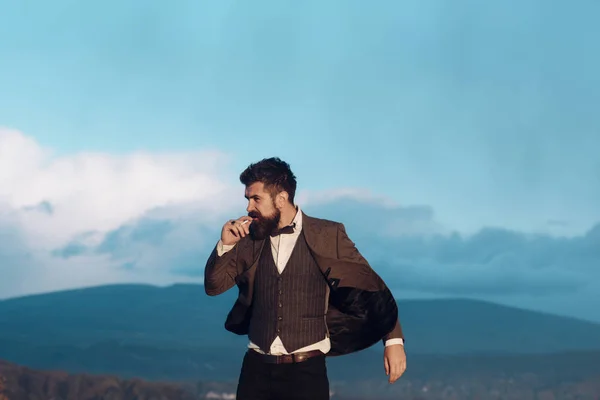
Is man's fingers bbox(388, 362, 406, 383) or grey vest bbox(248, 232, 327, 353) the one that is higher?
grey vest bbox(248, 232, 327, 353)

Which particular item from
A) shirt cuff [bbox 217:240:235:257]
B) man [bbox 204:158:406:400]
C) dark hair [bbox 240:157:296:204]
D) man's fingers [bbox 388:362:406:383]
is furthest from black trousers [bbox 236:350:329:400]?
dark hair [bbox 240:157:296:204]

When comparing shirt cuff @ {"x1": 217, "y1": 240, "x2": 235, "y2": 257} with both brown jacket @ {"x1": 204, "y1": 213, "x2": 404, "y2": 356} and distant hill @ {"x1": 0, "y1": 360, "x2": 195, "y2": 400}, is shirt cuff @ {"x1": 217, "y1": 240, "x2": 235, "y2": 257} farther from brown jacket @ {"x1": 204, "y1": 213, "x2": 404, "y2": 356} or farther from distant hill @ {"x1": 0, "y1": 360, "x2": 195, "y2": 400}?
distant hill @ {"x1": 0, "y1": 360, "x2": 195, "y2": 400}

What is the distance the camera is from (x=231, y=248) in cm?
456

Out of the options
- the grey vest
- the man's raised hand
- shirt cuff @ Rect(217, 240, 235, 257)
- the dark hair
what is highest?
the dark hair

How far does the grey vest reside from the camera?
437 cm

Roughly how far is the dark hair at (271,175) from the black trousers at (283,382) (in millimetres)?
971

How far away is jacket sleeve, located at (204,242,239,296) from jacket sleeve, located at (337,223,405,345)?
1.99 feet

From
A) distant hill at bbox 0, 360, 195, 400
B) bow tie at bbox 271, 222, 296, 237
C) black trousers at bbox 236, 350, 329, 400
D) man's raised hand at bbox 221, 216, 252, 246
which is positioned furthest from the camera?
distant hill at bbox 0, 360, 195, 400

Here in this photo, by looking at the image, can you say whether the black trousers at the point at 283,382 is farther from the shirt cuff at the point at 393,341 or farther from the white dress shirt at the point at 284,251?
the shirt cuff at the point at 393,341

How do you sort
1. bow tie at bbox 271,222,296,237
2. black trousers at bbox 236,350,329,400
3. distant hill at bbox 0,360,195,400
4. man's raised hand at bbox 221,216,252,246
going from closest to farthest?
black trousers at bbox 236,350,329,400 < man's raised hand at bbox 221,216,252,246 < bow tie at bbox 271,222,296,237 < distant hill at bbox 0,360,195,400

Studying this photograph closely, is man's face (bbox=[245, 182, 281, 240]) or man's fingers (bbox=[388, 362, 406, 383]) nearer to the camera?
man's fingers (bbox=[388, 362, 406, 383])

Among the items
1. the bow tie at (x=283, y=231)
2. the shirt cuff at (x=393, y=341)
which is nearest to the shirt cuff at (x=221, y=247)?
the bow tie at (x=283, y=231)

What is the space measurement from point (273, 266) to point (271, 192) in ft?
1.40

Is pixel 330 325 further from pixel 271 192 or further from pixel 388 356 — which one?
pixel 271 192
